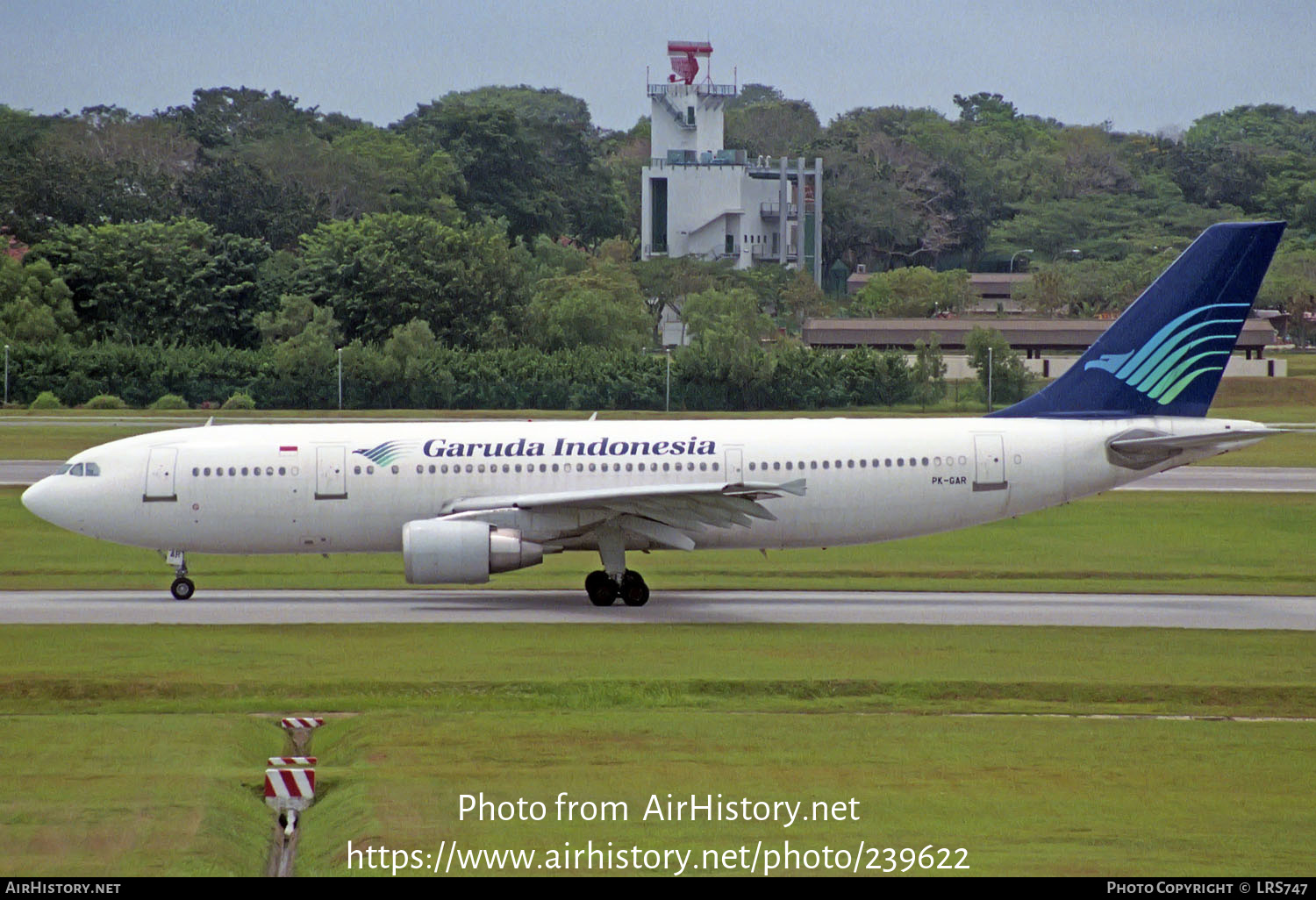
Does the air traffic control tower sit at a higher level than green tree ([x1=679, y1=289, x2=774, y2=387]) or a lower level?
higher

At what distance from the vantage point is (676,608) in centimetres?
3141

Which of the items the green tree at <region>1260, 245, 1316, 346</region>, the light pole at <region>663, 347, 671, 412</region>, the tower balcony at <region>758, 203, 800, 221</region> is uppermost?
the tower balcony at <region>758, 203, 800, 221</region>

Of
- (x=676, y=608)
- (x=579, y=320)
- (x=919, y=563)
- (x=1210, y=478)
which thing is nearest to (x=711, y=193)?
(x=579, y=320)

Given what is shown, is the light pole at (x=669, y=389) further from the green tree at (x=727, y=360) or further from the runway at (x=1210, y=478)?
the runway at (x=1210, y=478)

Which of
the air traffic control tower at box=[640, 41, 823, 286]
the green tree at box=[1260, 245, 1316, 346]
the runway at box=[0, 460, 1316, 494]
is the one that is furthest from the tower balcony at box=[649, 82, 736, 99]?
the runway at box=[0, 460, 1316, 494]

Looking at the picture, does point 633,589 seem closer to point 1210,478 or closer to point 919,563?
point 919,563

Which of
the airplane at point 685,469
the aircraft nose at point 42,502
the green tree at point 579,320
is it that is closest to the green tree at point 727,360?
the green tree at point 579,320

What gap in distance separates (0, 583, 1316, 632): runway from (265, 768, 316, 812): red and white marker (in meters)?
12.2

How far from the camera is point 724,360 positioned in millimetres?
83250

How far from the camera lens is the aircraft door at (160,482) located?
31469 mm

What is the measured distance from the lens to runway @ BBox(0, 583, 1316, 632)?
2952cm

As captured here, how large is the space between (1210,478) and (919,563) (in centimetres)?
2204

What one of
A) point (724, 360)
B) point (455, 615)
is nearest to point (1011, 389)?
point (724, 360)

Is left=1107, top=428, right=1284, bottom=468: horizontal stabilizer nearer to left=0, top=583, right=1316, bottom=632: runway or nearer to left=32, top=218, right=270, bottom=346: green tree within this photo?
left=0, top=583, right=1316, bottom=632: runway
